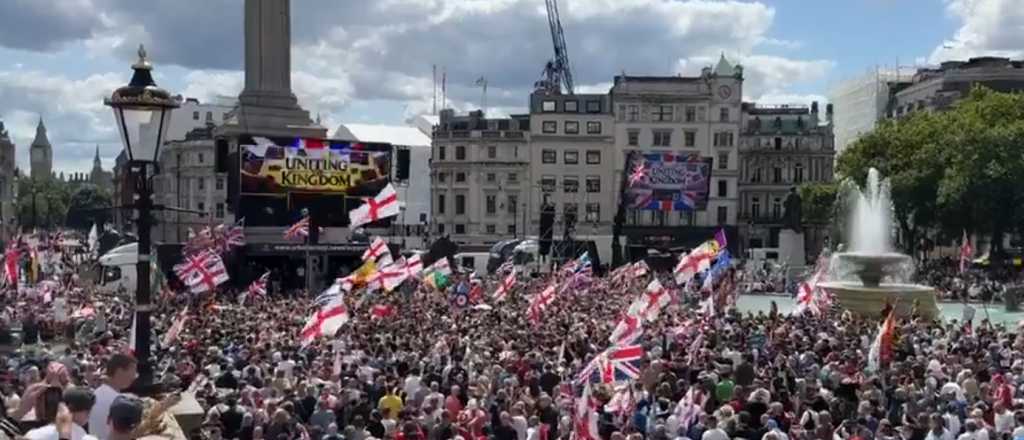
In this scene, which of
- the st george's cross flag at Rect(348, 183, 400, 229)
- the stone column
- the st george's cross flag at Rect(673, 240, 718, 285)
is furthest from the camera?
the stone column

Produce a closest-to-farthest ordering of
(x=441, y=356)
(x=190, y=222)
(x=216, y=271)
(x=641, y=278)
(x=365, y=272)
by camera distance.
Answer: (x=441, y=356) < (x=216, y=271) < (x=365, y=272) < (x=641, y=278) < (x=190, y=222)

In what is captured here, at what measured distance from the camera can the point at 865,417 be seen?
15805 millimetres

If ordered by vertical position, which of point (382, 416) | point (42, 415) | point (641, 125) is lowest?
point (382, 416)

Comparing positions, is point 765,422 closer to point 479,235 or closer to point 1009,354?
point 1009,354

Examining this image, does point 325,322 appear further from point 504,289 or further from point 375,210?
point 375,210

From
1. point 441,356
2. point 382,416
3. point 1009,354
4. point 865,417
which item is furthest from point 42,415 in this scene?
point 1009,354

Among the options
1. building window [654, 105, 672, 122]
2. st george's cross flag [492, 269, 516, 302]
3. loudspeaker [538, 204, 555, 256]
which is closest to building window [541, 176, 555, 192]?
building window [654, 105, 672, 122]

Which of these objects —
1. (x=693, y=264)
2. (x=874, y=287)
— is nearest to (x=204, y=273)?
(x=693, y=264)

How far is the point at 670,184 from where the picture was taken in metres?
77.1

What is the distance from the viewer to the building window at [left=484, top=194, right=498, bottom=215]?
99.8 meters

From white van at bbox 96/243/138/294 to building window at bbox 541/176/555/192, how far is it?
47657 millimetres

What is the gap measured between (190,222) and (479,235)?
29.0 m

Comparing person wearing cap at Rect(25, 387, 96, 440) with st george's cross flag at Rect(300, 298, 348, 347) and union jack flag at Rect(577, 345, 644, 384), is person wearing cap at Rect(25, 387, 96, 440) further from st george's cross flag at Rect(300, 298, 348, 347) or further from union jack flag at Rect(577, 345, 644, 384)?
st george's cross flag at Rect(300, 298, 348, 347)

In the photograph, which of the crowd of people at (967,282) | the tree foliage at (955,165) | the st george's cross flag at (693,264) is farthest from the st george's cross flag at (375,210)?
the tree foliage at (955,165)
